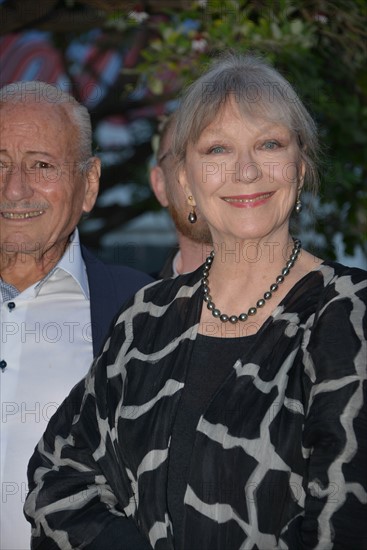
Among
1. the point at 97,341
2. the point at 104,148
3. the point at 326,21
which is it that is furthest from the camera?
the point at 104,148

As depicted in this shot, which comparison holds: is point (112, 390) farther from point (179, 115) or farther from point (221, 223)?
point (179, 115)

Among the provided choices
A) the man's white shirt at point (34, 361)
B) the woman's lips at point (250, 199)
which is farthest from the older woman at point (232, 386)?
the man's white shirt at point (34, 361)

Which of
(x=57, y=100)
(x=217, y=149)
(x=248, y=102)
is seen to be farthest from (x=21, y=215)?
(x=248, y=102)

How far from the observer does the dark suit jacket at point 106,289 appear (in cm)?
360

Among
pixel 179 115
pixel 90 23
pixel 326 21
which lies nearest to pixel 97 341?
pixel 179 115

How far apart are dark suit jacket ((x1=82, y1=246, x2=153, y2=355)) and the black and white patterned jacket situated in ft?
2.02

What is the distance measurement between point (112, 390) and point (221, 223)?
57 cm

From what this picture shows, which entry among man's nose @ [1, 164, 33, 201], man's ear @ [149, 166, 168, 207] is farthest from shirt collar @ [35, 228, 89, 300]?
man's ear @ [149, 166, 168, 207]

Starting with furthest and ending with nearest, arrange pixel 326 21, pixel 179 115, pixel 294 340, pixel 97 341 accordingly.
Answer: pixel 326 21 → pixel 97 341 → pixel 179 115 → pixel 294 340

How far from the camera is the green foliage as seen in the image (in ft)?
17.2

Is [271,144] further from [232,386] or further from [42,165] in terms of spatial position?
[42,165]

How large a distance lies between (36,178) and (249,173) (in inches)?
44.8

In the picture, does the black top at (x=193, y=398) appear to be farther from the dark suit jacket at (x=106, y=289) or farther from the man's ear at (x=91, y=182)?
the man's ear at (x=91, y=182)

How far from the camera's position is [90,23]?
7.12 m
